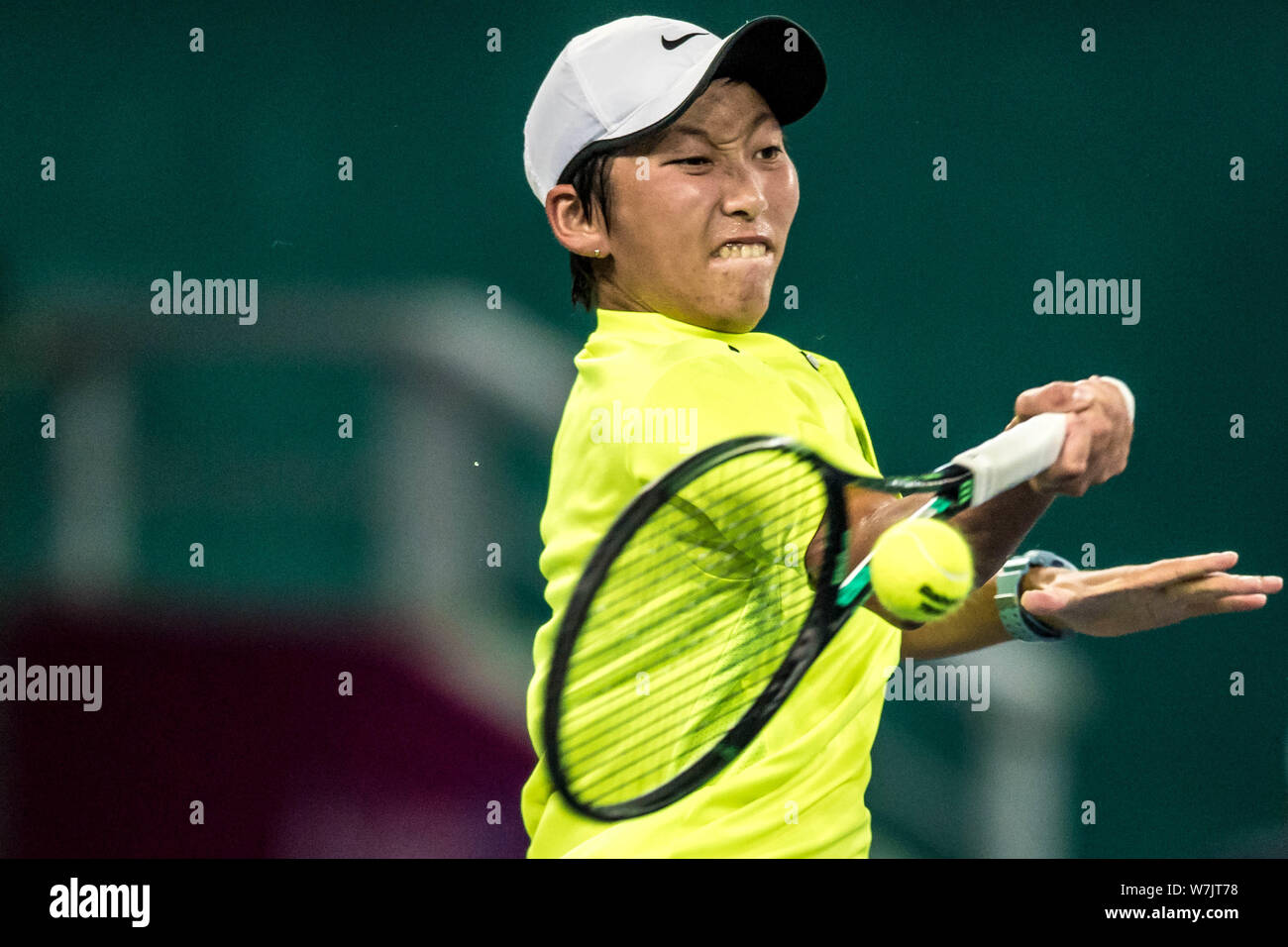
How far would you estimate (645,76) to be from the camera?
4.78 ft

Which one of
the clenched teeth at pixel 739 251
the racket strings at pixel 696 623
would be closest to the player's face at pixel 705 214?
the clenched teeth at pixel 739 251

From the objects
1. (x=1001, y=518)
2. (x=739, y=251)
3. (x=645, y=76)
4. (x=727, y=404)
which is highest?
(x=645, y=76)

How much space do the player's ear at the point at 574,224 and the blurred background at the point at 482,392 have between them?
0.88 meters

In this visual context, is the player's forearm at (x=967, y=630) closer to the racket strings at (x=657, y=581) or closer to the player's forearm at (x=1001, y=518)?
the player's forearm at (x=1001, y=518)

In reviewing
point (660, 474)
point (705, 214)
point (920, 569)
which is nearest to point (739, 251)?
point (705, 214)

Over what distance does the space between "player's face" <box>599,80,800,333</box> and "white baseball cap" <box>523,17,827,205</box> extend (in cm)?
3

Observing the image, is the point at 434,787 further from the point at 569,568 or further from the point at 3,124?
the point at 3,124

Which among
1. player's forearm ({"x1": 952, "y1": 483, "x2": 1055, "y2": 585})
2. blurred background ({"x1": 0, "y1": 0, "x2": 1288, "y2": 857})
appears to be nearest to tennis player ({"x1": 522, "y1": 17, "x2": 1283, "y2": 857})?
player's forearm ({"x1": 952, "y1": 483, "x2": 1055, "y2": 585})

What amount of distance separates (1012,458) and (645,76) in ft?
1.76

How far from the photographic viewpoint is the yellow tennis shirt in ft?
4.28

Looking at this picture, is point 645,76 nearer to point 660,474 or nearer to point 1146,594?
point 660,474

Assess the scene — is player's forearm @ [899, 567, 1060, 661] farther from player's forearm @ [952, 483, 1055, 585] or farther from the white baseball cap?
the white baseball cap

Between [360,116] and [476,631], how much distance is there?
91 cm
